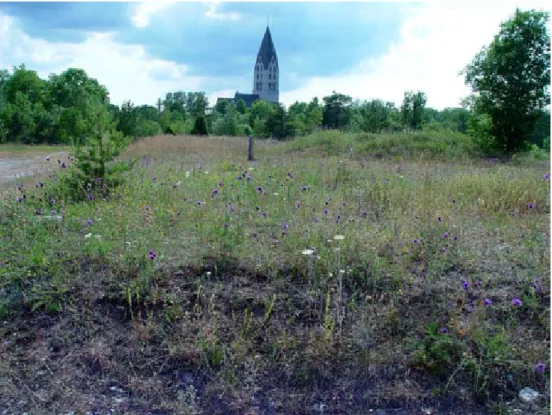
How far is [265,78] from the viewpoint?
4208 inches

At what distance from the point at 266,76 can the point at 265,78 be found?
1.64ft

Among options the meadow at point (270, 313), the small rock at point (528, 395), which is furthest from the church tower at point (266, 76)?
the small rock at point (528, 395)

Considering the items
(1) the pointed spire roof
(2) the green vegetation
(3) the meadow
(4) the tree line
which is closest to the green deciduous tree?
(4) the tree line

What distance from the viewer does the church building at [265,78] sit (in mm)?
102613

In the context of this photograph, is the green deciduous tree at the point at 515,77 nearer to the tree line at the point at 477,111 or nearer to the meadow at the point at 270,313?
the tree line at the point at 477,111

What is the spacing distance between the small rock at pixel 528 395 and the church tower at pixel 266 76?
104140 mm

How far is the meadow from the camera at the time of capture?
2932mm

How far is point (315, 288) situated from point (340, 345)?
22.1 inches

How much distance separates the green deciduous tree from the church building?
85.1 metres

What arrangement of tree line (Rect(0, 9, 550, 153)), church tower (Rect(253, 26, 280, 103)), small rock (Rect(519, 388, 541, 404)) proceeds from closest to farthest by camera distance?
small rock (Rect(519, 388, 541, 404)) < tree line (Rect(0, 9, 550, 153)) < church tower (Rect(253, 26, 280, 103))

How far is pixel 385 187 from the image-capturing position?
259 inches

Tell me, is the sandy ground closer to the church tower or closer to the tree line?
the tree line

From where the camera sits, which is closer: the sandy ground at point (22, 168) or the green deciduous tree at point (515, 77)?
the sandy ground at point (22, 168)

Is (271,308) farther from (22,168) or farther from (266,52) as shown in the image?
(266,52)
